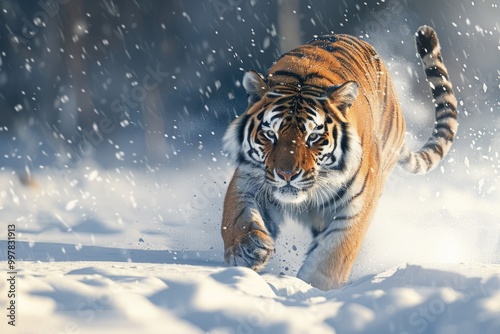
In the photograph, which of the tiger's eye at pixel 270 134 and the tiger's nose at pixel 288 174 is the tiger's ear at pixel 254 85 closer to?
the tiger's eye at pixel 270 134

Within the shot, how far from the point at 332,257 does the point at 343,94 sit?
2.92ft

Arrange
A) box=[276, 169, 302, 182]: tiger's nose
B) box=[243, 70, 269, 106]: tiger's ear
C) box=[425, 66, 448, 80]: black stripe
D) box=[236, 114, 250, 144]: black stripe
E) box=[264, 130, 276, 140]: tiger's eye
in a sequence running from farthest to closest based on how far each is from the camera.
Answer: box=[425, 66, 448, 80]: black stripe, box=[236, 114, 250, 144]: black stripe, box=[243, 70, 269, 106]: tiger's ear, box=[264, 130, 276, 140]: tiger's eye, box=[276, 169, 302, 182]: tiger's nose

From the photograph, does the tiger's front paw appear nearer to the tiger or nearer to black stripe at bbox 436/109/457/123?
the tiger

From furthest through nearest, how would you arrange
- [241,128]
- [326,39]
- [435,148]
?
[435,148] < [326,39] < [241,128]

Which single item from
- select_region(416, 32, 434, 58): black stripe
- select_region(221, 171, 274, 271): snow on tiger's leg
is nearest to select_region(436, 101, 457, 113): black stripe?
select_region(416, 32, 434, 58): black stripe

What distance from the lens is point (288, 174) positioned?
327 cm

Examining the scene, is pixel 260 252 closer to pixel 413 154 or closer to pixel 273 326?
pixel 273 326

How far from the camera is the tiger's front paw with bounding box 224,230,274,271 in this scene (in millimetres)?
3281

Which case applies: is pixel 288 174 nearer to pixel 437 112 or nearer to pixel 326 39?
pixel 326 39

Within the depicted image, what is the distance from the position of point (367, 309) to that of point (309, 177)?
1.23 metres

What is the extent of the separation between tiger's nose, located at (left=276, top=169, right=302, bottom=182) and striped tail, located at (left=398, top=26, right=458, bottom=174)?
2.19m

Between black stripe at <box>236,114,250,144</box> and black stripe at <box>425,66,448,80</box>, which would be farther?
black stripe at <box>425,66,448,80</box>

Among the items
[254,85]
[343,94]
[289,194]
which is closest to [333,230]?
[289,194]

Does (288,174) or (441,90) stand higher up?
(441,90)
